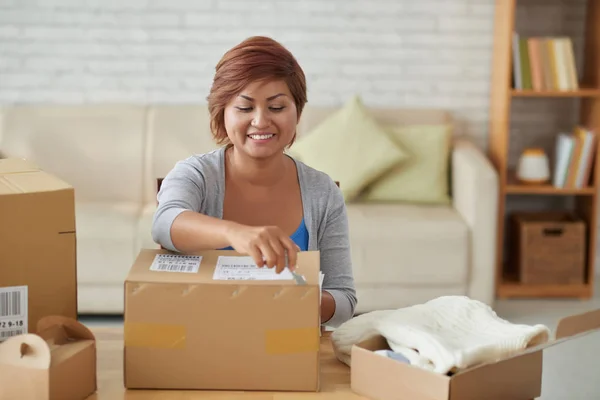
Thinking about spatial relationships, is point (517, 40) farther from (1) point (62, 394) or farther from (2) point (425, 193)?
(1) point (62, 394)

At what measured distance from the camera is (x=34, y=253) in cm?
144

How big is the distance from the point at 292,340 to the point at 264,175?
2.05 feet

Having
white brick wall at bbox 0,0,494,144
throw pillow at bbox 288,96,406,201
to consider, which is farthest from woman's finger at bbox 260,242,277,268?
white brick wall at bbox 0,0,494,144

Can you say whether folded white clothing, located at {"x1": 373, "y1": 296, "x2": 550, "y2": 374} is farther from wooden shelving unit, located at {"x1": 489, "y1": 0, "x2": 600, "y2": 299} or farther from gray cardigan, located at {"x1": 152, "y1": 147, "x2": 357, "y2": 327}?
wooden shelving unit, located at {"x1": 489, "y1": 0, "x2": 600, "y2": 299}

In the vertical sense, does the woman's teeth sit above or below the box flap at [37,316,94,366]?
above

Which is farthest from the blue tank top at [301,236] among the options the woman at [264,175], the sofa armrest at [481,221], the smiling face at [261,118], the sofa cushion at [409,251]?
the sofa armrest at [481,221]

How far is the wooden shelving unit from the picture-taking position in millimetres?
4086

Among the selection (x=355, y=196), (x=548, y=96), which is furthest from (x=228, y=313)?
(x=548, y=96)

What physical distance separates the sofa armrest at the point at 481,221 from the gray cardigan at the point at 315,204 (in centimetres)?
183

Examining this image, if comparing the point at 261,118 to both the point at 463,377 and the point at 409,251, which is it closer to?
the point at 463,377

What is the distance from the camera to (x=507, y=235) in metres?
4.52

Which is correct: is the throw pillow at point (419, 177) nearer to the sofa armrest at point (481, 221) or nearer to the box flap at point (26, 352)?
the sofa armrest at point (481, 221)

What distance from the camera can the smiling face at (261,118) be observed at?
1881mm

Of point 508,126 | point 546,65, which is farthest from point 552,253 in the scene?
point 546,65
